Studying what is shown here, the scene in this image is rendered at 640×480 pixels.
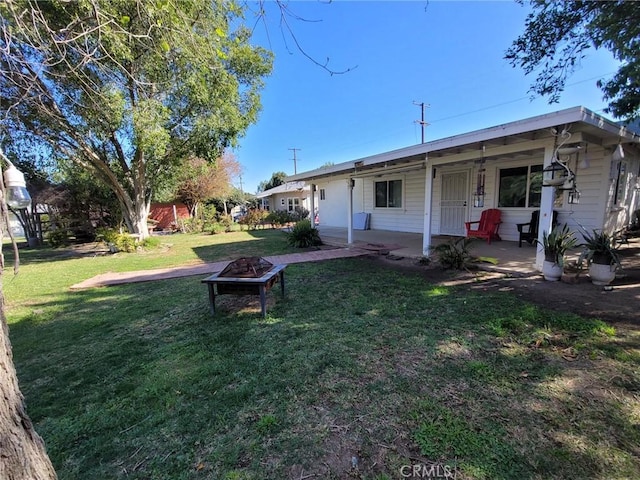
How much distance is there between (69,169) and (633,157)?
19.3 metres

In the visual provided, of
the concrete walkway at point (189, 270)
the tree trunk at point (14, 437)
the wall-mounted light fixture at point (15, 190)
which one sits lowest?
the concrete walkway at point (189, 270)

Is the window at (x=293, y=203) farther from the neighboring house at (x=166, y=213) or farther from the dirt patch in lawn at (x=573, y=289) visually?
the dirt patch in lawn at (x=573, y=289)

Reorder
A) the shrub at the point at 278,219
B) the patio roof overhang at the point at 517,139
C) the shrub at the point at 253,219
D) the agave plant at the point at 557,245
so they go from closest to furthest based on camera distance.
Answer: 1. the patio roof overhang at the point at 517,139
2. the agave plant at the point at 557,245
3. the shrub at the point at 278,219
4. the shrub at the point at 253,219

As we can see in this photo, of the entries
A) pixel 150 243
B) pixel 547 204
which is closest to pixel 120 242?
pixel 150 243

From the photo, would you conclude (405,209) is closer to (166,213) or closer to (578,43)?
(578,43)

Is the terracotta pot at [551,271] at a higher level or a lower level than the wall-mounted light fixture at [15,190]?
lower

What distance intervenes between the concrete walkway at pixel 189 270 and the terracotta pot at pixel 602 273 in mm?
4641

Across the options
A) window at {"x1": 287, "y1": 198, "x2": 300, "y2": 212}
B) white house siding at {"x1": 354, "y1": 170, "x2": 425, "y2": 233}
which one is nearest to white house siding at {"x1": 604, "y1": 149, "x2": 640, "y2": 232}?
white house siding at {"x1": 354, "y1": 170, "x2": 425, "y2": 233}

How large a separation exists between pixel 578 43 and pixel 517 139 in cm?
289

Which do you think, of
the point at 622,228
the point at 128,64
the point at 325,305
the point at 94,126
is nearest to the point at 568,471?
the point at 325,305

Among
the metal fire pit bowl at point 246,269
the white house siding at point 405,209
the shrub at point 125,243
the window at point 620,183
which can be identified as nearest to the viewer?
the metal fire pit bowl at point 246,269

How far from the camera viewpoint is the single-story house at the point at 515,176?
4.85 m

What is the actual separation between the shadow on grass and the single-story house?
276 cm

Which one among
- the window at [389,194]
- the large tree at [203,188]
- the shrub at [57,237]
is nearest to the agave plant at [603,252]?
the window at [389,194]
